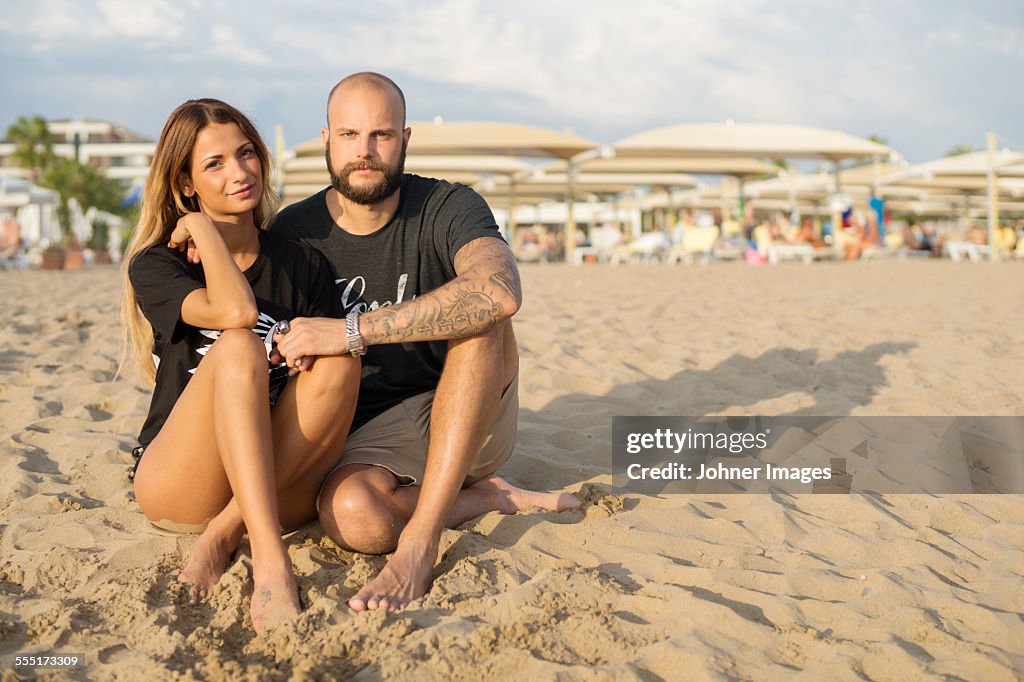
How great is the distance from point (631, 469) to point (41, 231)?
24.2 meters

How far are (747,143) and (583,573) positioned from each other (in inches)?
558

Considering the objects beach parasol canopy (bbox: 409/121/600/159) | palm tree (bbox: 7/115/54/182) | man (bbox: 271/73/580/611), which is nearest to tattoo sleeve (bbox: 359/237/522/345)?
man (bbox: 271/73/580/611)

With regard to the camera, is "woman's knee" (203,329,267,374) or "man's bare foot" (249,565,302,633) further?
"woman's knee" (203,329,267,374)

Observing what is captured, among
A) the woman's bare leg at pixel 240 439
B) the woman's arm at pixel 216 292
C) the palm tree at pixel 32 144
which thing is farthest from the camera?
the palm tree at pixel 32 144

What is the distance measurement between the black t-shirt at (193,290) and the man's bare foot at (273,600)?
1.88 ft

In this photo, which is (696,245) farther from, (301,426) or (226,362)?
(226,362)

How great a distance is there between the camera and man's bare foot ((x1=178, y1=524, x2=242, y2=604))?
2.10 metres

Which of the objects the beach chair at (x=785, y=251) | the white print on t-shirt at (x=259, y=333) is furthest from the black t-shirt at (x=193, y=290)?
the beach chair at (x=785, y=251)

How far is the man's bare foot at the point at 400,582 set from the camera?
1976 mm

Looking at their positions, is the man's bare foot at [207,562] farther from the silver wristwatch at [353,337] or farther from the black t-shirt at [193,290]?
the silver wristwatch at [353,337]

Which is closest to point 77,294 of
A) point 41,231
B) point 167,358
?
point 167,358

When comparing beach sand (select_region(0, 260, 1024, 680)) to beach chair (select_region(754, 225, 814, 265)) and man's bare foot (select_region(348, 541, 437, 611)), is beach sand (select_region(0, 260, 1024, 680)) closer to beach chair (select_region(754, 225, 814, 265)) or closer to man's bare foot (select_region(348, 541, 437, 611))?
man's bare foot (select_region(348, 541, 437, 611))

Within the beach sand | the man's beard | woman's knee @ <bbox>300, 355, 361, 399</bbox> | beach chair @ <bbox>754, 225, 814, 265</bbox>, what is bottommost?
the beach sand

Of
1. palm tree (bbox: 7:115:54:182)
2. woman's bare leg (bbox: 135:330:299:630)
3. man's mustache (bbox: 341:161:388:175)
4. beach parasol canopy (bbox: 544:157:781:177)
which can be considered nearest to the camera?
woman's bare leg (bbox: 135:330:299:630)
